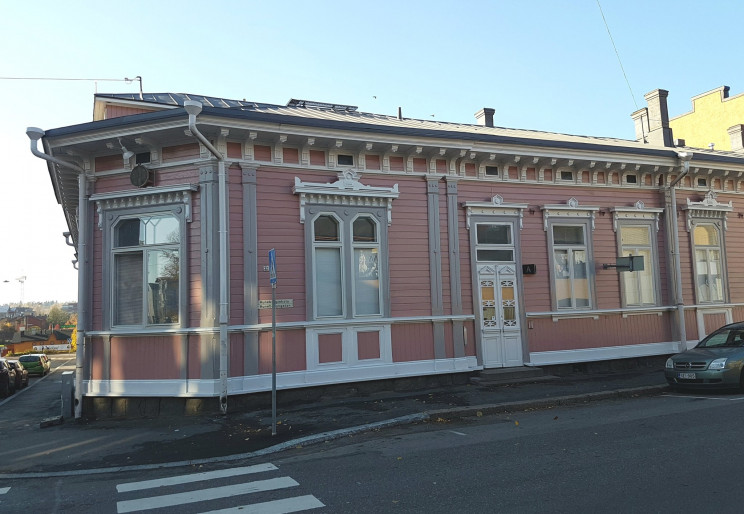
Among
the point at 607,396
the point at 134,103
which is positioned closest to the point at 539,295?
the point at 607,396

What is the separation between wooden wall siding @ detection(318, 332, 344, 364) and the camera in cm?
1132

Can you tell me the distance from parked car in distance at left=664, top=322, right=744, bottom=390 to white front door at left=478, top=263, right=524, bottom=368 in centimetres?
317

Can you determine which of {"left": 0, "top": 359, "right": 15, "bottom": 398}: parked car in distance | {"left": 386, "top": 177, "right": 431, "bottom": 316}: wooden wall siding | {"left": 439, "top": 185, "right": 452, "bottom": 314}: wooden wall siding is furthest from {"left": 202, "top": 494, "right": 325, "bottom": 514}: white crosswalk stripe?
{"left": 0, "top": 359, "right": 15, "bottom": 398}: parked car in distance

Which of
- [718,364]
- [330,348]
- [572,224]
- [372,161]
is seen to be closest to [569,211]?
[572,224]

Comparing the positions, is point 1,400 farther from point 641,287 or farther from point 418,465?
point 641,287

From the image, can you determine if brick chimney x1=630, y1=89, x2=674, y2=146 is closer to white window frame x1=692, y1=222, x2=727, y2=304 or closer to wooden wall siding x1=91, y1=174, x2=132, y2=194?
white window frame x1=692, y1=222, x2=727, y2=304

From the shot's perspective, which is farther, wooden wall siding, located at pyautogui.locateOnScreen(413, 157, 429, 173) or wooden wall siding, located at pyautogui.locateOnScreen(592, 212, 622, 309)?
wooden wall siding, located at pyautogui.locateOnScreen(592, 212, 622, 309)

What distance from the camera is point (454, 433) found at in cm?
825

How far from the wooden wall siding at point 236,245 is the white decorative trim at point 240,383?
1.15 metres

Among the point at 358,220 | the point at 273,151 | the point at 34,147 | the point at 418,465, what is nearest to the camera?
the point at 418,465

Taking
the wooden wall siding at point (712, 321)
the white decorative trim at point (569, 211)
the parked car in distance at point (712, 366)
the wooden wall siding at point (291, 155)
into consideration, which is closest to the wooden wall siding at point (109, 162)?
the wooden wall siding at point (291, 155)

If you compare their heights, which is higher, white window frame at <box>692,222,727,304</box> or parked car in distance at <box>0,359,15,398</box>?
white window frame at <box>692,222,727,304</box>

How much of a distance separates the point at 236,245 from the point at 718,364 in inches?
360

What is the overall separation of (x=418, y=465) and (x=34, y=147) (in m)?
8.83
